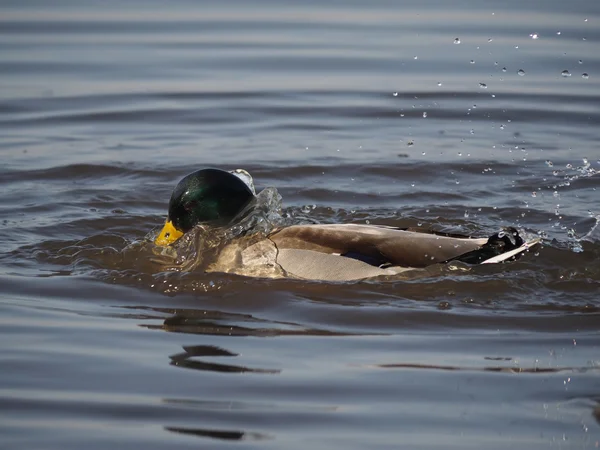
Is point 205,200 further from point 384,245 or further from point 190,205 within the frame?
point 384,245

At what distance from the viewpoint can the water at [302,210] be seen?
4477 mm

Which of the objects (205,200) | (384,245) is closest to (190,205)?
(205,200)

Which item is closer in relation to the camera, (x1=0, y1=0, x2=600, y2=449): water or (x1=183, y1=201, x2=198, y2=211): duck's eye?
(x1=0, y1=0, x2=600, y2=449): water

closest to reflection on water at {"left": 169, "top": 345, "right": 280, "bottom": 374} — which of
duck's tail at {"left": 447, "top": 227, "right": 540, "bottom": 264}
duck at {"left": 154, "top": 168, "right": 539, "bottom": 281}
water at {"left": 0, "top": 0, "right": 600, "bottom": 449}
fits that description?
water at {"left": 0, "top": 0, "right": 600, "bottom": 449}

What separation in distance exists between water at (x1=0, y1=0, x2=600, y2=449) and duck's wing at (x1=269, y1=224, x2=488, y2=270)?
17 cm

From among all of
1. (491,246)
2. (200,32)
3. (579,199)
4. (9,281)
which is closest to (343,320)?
(491,246)

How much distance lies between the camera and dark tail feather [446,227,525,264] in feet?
21.0

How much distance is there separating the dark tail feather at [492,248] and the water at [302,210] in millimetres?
82

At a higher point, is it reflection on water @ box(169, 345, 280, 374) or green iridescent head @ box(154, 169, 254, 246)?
green iridescent head @ box(154, 169, 254, 246)

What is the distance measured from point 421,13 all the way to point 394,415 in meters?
10.7

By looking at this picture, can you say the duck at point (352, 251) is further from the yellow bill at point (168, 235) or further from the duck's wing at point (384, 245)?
the yellow bill at point (168, 235)

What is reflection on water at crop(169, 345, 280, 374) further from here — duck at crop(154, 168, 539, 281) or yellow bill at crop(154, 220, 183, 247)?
yellow bill at crop(154, 220, 183, 247)

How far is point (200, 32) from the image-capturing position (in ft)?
45.6

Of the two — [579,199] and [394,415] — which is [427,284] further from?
[579,199]
